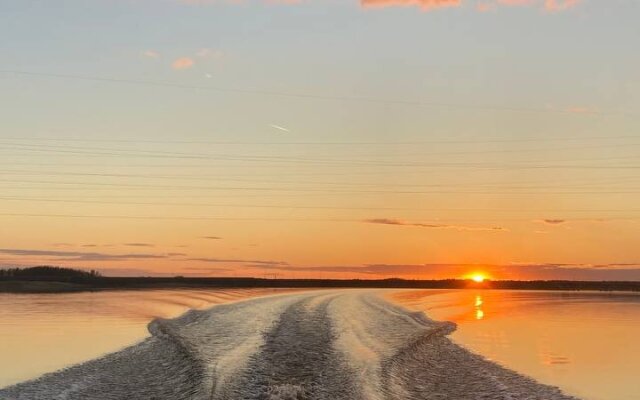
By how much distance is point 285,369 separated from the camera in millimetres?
18156

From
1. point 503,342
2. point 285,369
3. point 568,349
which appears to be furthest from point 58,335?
point 568,349

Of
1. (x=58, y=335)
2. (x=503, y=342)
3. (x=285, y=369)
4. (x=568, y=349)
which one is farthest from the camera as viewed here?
(x=503, y=342)

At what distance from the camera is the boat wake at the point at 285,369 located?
51.7 feet

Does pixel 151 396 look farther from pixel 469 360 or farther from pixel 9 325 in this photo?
pixel 9 325

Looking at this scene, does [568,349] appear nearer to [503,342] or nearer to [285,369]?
[503,342]

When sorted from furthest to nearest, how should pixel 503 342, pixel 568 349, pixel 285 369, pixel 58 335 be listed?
pixel 503 342 < pixel 58 335 < pixel 568 349 < pixel 285 369

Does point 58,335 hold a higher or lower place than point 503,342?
lower

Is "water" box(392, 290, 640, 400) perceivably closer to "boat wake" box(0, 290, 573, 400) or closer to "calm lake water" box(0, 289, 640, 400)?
"calm lake water" box(0, 289, 640, 400)

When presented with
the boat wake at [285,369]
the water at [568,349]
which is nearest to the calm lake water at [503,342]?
the water at [568,349]

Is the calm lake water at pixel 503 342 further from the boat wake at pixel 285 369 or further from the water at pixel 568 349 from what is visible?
the boat wake at pixel 285 369

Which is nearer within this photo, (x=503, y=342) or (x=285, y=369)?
(x=285, y=369)

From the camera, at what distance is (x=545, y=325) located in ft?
127

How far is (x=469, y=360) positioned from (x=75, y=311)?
31.4 m

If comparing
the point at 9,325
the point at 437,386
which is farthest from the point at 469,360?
the point at 9,325
